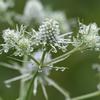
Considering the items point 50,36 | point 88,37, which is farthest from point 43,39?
point 88,37

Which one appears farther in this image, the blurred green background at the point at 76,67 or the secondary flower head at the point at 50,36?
the blurred green background at the point at 76,67

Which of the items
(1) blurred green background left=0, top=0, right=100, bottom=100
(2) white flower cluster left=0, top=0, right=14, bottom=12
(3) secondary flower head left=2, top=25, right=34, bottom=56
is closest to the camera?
(3) secondary flower head left=2, top=25, right=34, bottom=56

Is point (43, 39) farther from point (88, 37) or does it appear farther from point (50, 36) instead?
point (88, 37)

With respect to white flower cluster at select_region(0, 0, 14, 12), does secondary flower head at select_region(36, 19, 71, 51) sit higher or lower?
lower

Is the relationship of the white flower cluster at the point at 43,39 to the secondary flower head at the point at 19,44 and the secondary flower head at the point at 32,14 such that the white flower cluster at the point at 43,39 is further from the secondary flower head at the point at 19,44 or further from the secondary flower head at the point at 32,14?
the secondary flower head at the point at 32,14

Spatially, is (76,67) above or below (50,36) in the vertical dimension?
below

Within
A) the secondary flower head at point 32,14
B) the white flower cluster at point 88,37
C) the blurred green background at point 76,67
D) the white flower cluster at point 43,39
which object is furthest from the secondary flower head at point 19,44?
the blurred green background at point 76,67

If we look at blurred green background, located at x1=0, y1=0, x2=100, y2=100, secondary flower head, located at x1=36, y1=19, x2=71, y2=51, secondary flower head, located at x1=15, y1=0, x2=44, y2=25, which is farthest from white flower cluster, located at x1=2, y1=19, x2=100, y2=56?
blurred green background, located at x1=0, y1=0, x2=100, y2=100

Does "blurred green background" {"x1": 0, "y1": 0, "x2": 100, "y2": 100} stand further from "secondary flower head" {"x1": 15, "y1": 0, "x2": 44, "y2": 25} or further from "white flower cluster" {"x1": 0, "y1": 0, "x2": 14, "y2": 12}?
"white flower cluster" {"x1": 0, "y1": 0, "x2": 14, "y2": 12}
